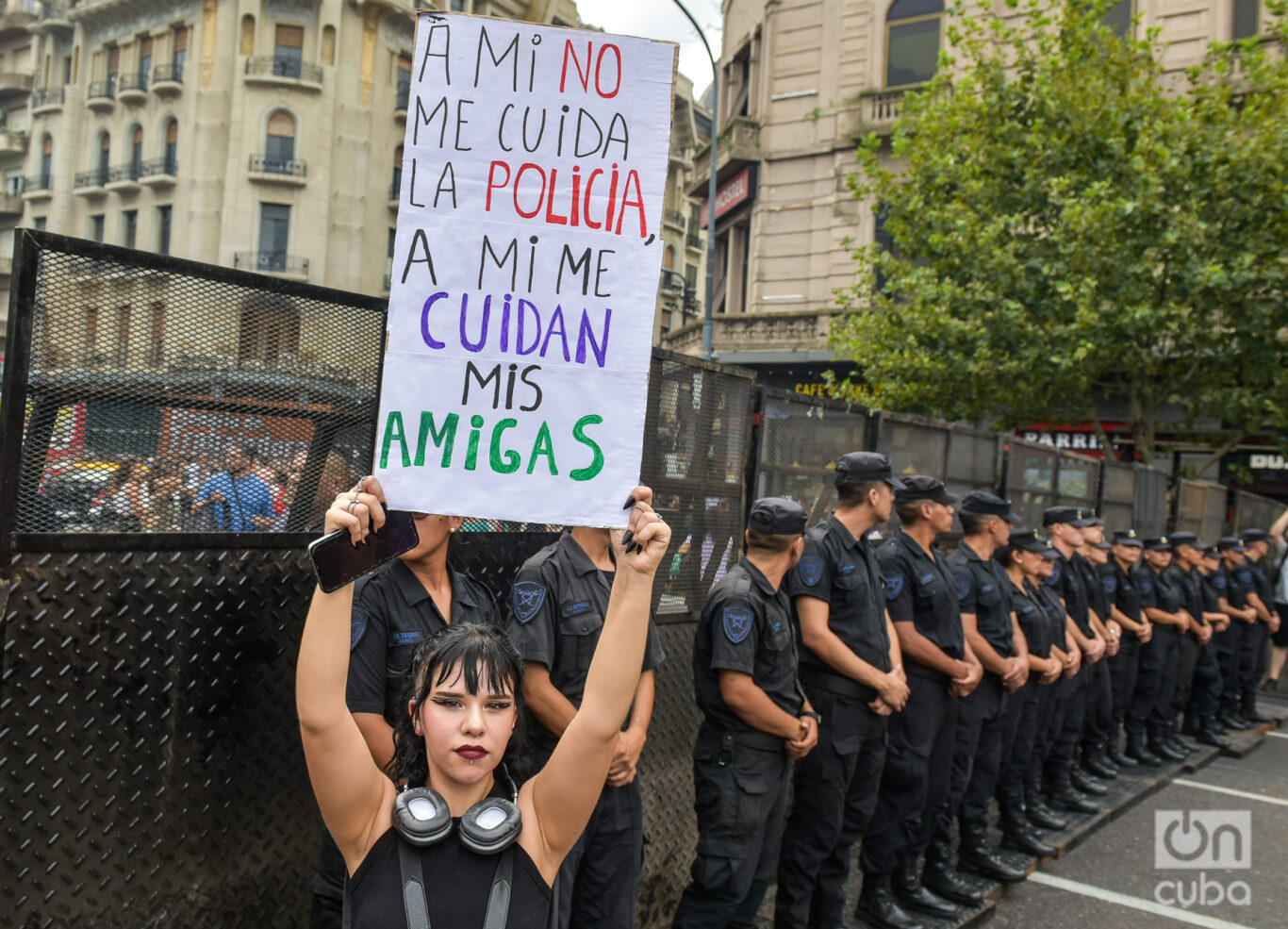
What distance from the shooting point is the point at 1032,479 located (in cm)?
974

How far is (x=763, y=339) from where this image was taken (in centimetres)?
2305

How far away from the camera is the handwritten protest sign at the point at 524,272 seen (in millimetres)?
2355

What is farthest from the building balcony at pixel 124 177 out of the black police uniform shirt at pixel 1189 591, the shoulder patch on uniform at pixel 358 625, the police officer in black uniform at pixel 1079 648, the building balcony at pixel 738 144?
the shoulder patch on uniform at pixel 358 625

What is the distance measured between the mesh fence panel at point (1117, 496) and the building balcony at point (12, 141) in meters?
45.7

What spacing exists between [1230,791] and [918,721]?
→ 15.9 feet

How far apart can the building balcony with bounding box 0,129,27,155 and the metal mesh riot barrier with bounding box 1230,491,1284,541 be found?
45.8 metres

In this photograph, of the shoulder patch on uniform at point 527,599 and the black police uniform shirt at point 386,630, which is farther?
the shoulder patch on uniform at point 527,599

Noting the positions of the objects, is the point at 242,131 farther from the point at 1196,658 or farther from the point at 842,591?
the point at 842,591

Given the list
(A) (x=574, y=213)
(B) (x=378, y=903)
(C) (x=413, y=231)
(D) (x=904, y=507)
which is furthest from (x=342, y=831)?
(D) (x=904, y=507)

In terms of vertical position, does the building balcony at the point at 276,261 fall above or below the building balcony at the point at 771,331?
above

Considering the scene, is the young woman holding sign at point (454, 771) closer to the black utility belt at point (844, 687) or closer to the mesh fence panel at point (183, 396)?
the mesh fence panel at point (183, 396)

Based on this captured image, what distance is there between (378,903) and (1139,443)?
632 inches

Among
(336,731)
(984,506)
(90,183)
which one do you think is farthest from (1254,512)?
(90,183)

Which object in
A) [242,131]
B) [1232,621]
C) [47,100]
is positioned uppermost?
[47,100]
